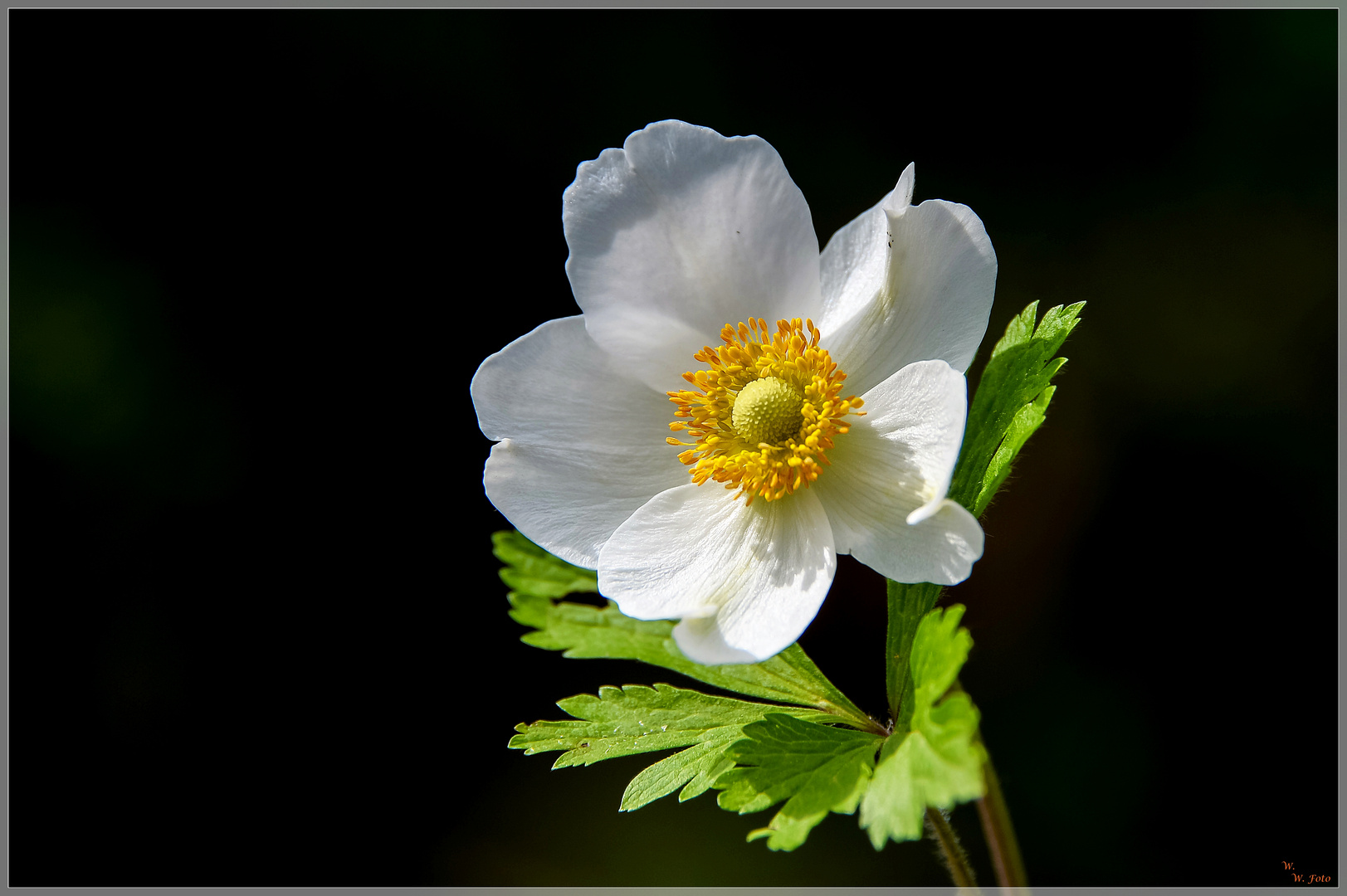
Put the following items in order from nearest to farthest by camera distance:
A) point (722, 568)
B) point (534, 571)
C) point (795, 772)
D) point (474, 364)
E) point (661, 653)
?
point (795, 772), point (722, 568), point (661, 653), point (534, 571), point (474, 364)

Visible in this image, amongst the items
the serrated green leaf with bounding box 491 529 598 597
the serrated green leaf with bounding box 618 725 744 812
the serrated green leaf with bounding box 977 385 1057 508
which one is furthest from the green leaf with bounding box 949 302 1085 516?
the serrated green leaf with bounding box 491 529 598 597

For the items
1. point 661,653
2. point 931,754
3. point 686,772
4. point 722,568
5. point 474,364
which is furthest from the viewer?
point 474,364

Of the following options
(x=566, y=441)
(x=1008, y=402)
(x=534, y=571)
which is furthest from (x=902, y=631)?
(x=534, y=571)

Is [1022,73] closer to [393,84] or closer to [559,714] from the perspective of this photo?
[393,84]

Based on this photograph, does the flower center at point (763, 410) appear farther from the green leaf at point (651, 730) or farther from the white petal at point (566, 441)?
the green leaf at point (651, 730)

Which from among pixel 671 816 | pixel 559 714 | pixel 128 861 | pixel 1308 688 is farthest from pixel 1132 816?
pixel 128 861

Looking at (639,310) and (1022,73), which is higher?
(1022,73)

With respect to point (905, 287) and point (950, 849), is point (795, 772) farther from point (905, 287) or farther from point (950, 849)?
point (905, 287)
